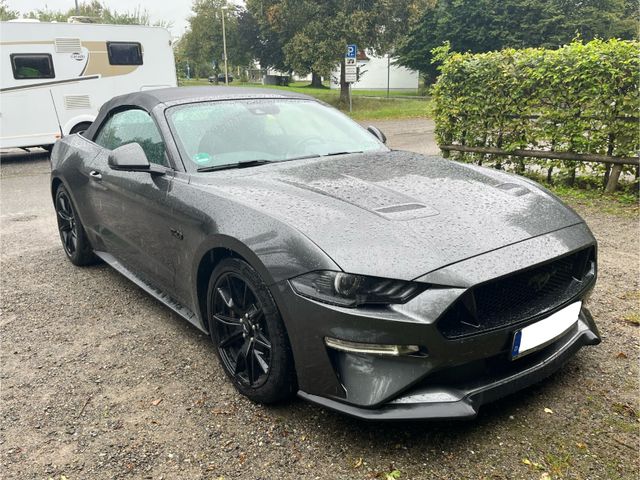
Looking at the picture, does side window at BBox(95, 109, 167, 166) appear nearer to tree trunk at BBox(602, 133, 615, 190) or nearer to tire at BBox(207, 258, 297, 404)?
tire at BBox(207, 258, 297, 404)

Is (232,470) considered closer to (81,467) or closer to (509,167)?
(81,467)

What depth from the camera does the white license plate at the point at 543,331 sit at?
2172mm

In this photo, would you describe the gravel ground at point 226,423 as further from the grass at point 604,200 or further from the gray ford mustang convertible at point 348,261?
the grass at point 604,200

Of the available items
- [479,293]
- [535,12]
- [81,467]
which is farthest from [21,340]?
[535,12]

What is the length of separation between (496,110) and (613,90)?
1626 mm

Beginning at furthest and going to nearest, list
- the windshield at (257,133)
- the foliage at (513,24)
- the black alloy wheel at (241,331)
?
the foliage at (513,24) → the windshield at (257,133) → the black alloy wheel at (241,331)

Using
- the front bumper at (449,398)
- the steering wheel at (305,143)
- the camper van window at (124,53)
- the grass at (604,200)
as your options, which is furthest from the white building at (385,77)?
the front bumper at (449,398)

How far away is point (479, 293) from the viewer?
2.10 metres

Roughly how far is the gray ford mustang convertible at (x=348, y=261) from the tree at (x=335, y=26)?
21.7 meters

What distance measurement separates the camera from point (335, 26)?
78.9 feet

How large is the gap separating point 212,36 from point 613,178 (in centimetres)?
4013

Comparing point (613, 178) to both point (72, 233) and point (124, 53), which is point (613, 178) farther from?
point (124, 53)

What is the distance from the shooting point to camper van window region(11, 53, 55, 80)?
11.4 metres

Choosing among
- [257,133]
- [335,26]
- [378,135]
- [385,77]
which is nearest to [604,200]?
[378,135]
